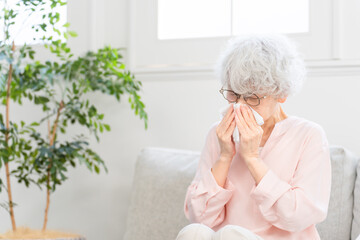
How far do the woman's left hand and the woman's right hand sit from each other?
0.03 m

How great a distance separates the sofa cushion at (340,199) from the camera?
159 cm

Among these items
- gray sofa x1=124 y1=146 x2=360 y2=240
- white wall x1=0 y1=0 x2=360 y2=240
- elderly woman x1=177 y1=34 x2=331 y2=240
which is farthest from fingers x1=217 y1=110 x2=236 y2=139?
white wall x1=0 y1=0 x2=360 y2=240

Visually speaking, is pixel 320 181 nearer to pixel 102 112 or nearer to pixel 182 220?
pixel 182 220

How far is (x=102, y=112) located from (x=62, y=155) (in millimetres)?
338

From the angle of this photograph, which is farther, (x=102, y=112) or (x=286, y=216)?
(x=102, y=112)

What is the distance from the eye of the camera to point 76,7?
237 centimetres

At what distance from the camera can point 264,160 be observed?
57.5 inches

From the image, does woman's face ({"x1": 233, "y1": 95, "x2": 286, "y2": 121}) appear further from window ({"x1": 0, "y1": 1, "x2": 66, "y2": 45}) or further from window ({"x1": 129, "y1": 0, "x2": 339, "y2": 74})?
window ({"x1": 0, "y1": 1, "x2": 66, "y2": 45})

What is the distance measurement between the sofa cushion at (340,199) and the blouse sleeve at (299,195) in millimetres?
263

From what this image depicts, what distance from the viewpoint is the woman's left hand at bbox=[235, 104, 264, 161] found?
138cm

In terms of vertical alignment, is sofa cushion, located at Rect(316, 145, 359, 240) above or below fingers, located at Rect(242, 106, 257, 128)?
below

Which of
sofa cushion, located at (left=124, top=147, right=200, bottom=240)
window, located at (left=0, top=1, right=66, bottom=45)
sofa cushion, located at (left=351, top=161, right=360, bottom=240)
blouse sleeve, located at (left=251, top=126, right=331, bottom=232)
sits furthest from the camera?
window, located at (left=0, top=1, right=66, bottom=45)

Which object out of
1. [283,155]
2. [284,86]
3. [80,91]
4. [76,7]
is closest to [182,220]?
[283,155]

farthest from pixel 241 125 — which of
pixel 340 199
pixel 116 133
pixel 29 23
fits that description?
pixel 29 23
